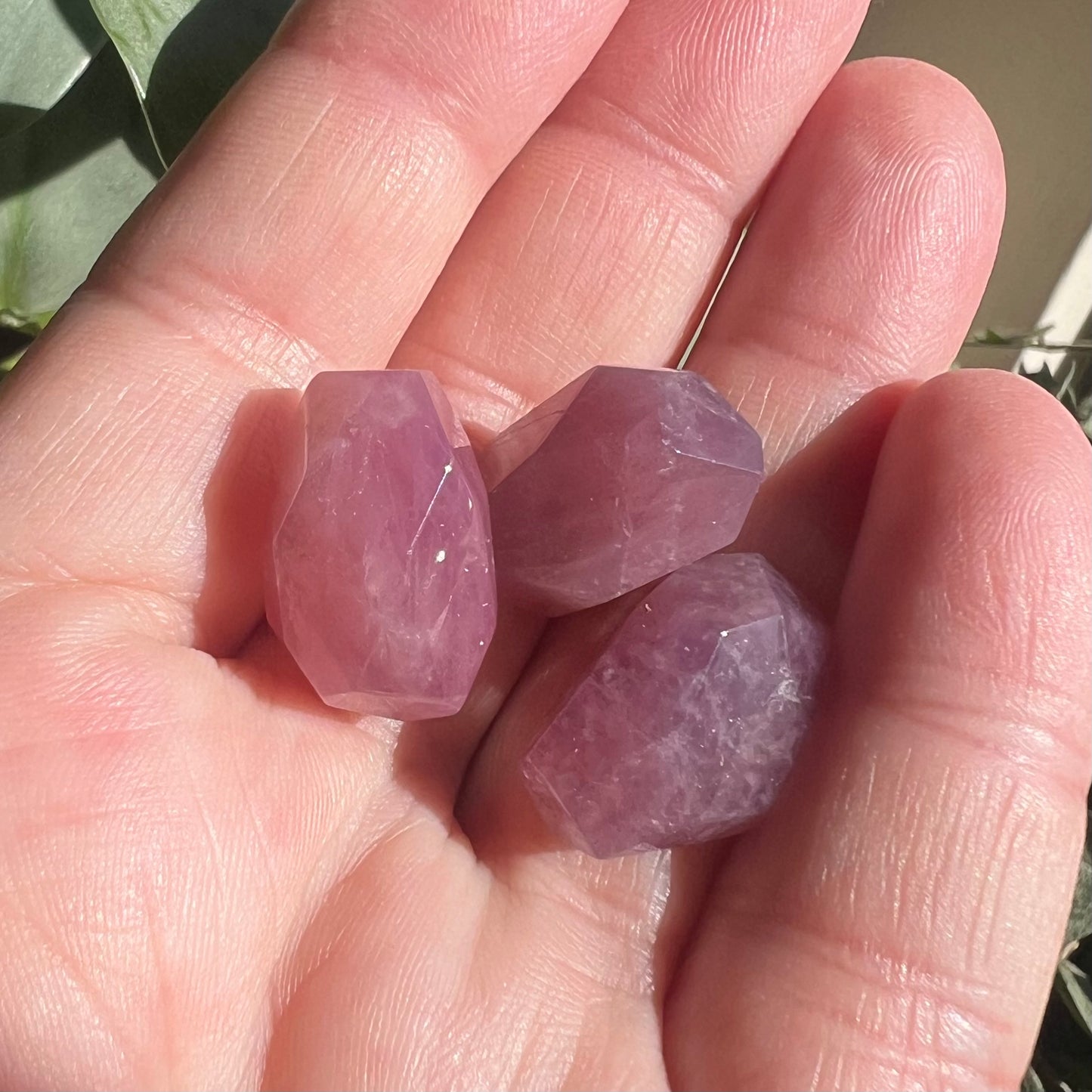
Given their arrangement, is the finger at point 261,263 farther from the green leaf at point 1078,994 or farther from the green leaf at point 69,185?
the green leaf at point 1078,994

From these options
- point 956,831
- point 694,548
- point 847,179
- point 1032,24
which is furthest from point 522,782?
point 1032,24

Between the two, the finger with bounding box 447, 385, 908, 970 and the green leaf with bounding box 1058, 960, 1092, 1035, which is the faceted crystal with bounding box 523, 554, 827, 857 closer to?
the finger with bounding box 447, 385, 908, 970

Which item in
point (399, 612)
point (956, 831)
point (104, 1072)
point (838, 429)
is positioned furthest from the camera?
point (838, 429)

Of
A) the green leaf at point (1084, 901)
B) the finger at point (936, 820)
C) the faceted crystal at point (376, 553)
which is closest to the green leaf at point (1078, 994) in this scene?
the green leaf at point (1084, 901)

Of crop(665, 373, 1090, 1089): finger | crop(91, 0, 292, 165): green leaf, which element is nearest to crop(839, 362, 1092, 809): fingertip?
crop(665, 373, 1090, 1089): finger

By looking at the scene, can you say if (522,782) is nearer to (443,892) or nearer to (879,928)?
(443,892)
